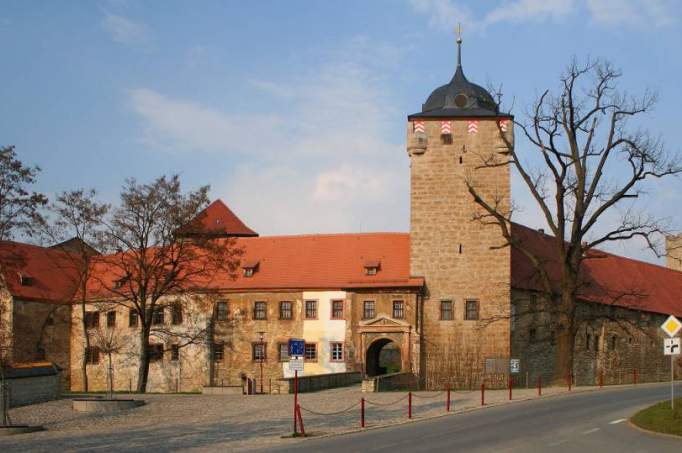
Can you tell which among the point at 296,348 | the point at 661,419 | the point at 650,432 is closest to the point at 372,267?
the point at 296,348

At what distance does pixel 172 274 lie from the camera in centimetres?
4291

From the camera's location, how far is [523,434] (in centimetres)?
1978

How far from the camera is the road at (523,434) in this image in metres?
17.9

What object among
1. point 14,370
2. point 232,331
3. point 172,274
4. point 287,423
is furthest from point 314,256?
point 287,423

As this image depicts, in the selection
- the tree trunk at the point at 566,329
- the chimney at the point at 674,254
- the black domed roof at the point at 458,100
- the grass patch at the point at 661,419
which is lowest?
the grass patch at the point at 661,419

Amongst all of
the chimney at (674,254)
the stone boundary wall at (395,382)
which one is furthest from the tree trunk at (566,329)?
the chimney at (674,254)

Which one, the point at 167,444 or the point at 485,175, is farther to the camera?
the point at 485,175

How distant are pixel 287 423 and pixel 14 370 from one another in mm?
10639

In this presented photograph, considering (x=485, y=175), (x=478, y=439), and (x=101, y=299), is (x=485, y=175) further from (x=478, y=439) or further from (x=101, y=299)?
(x=478, y=439)

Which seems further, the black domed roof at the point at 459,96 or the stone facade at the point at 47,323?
the stone facade at the point at 47,323

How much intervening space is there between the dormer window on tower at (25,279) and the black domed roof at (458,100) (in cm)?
2257

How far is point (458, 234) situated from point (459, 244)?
47 cm

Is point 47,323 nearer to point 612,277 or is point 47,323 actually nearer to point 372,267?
point 372,267

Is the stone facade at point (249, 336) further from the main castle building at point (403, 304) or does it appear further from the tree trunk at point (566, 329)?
the tree trunk at point (566, 329)
